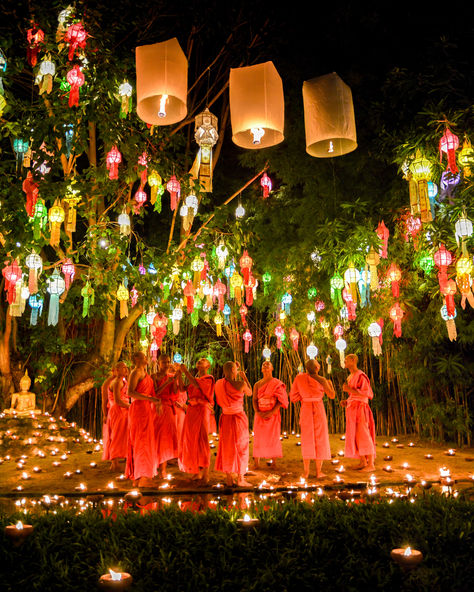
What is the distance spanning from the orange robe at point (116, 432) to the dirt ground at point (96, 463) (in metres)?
0.27

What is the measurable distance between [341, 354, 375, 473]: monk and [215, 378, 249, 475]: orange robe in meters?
1.52

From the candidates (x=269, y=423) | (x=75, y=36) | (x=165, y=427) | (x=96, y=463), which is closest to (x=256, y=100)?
(x=75, y=36)

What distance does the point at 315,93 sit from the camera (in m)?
3.88

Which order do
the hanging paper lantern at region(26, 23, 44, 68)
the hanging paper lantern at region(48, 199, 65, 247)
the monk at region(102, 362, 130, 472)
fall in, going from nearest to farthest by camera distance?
the hanging paper lantern at region(26, 23, 44, 68) → the hanging paper lantern at region(48, 199, 65, 247) → the monk at region(102, 362, 130, 472)

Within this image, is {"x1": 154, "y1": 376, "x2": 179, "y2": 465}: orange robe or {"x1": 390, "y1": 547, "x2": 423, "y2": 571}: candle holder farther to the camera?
{"x1": 154, "y1": 376, "x2": 179, "y2": 465}: orange robe

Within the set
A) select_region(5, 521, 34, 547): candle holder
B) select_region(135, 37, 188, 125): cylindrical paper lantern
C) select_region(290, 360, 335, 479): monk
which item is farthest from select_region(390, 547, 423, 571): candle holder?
select_region(290, 360, 335, 479): monk

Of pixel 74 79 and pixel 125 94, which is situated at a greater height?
pixel 125 94

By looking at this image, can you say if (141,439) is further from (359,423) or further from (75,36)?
(75,36)

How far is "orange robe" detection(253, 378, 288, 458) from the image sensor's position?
6.53m

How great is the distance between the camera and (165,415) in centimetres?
598

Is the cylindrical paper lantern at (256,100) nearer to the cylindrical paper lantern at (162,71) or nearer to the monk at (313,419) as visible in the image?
the cylindrical paper lantern at (162,71)

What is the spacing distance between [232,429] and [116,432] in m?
1.87

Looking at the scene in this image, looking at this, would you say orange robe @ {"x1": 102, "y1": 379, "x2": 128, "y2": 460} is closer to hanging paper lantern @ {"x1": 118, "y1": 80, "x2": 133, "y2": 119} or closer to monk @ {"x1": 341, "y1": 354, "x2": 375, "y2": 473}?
monk @ {"x1": 341, "y1": 354, "x2": 375, "y2": 473}

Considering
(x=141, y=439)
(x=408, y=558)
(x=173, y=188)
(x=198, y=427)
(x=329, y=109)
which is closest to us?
(x=408, y=558)
